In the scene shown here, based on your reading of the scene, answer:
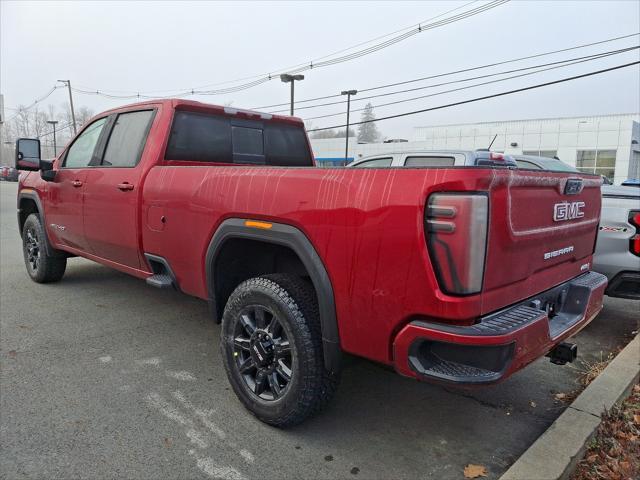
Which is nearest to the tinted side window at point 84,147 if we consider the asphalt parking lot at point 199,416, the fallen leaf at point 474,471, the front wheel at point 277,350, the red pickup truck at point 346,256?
the red pickup truck at point 346,256

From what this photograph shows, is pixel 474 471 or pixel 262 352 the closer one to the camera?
pixel 474 471

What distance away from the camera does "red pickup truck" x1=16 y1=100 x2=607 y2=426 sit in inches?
77.9

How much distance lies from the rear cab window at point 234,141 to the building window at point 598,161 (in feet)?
124

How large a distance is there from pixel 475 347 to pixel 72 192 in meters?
A: 4.19

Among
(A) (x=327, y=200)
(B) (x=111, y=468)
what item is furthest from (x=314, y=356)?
(B) (x=111, y=468)

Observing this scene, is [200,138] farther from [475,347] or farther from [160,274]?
[475,347]

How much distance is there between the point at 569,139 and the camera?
1540 inches

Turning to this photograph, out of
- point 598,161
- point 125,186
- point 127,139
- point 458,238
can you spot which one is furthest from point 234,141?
point 598,161

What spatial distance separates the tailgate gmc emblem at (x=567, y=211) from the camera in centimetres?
250

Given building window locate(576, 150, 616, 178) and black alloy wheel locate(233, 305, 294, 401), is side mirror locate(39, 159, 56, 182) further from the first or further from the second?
building window locate(576, 150, 616, 178)

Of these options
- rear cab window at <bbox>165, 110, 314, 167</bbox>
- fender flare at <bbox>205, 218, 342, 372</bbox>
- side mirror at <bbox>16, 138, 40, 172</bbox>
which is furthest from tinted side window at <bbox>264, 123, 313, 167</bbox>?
side mirror at <bbox>16, 138, 40, 172</bbox>

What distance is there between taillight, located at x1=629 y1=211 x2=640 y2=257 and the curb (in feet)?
3.72

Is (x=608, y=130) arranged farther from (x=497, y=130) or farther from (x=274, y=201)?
(x=274, y=201)

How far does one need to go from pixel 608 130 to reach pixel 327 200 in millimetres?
42135
